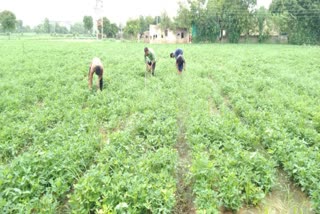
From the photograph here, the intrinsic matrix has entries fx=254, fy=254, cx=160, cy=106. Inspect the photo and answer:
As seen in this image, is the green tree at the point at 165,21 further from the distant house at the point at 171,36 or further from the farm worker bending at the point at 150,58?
the farm worker bending at the point at 150,58

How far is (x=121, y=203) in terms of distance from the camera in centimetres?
294

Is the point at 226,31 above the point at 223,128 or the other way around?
above

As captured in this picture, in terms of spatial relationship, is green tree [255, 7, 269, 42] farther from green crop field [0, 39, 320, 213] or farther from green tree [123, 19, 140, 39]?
green crop field [0, 39, 320, 213]

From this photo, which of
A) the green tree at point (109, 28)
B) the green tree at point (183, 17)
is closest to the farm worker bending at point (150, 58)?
the green tree at point (183, 17)

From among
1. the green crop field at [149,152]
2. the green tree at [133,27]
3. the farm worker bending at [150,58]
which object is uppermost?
the green tree at [133,27]

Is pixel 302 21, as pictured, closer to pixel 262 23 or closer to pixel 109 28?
pixel 262 23

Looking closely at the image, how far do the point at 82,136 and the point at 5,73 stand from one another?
28.1ft

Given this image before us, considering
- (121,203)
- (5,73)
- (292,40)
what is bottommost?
(121,203)

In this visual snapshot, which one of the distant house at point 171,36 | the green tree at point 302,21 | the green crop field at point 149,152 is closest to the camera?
the green crop field at point 149,152

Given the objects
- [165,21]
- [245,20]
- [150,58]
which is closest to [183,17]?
[165,21]

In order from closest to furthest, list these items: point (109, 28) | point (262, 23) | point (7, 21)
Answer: point (262, 23)
point (7, 21)
point (109, 28)

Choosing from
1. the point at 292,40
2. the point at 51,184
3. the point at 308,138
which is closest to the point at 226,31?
the point at 292,40

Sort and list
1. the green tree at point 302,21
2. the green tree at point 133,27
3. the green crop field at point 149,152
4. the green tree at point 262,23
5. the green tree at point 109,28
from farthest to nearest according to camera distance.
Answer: the green tree at point 109,28
the green tree at point 133,27
the green tree at point 262,23
the green tree at point 302,21
the green crop field at point 149,152

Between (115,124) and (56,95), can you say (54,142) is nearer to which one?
(115,124)
